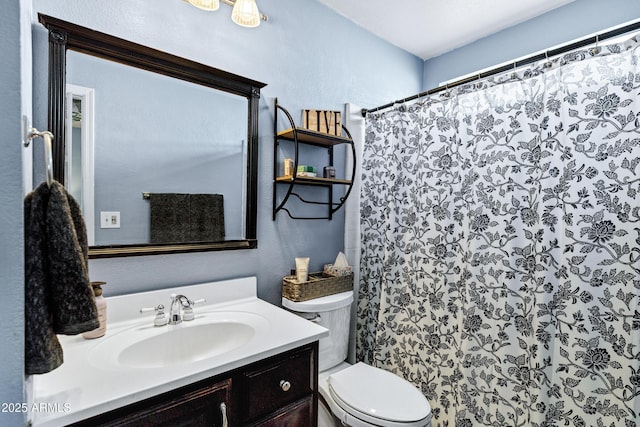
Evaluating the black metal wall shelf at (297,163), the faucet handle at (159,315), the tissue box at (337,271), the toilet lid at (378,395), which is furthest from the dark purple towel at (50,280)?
the tissue box at (337,271)

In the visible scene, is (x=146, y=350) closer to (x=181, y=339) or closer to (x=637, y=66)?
(x=181, y=339)

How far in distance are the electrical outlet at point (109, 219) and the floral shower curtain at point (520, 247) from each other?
1401 millimetres

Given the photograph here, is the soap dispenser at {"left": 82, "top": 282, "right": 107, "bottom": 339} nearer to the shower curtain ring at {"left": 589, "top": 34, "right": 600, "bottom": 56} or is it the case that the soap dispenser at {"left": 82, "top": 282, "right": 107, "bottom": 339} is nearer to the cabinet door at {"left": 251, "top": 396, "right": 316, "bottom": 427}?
the cabinet door at {"left": 251, "top": 396, "right": 316, "bottom": 427}

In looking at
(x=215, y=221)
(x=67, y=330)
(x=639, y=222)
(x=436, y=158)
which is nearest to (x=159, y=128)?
(x=215, y=221)

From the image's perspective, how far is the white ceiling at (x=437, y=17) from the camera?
6.30ft

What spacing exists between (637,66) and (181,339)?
199 cm

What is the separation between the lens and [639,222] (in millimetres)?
1173

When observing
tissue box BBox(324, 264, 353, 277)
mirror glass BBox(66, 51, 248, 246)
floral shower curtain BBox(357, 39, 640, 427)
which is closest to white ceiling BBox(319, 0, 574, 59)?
floral shower curtain BBox(357, 39, 640, 427)

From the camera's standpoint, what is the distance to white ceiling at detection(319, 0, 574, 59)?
192 centimetres

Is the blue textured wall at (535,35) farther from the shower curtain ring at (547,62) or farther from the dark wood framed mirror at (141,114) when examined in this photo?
the dark wood framed mirror at (141,114)

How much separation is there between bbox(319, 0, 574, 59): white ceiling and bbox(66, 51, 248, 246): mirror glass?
1.05 metres

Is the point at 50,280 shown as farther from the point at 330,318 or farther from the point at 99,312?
the point at 330,318

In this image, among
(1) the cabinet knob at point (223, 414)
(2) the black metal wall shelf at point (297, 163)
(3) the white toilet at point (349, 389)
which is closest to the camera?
(1) the cabinet knob at point (223, 414)

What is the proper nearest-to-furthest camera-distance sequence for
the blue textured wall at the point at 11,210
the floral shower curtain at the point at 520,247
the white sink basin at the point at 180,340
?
the blue textured wall at the point at 11,210
the white sink basin at the point at 180,340
the floral shower curtain at the point at 520,247
